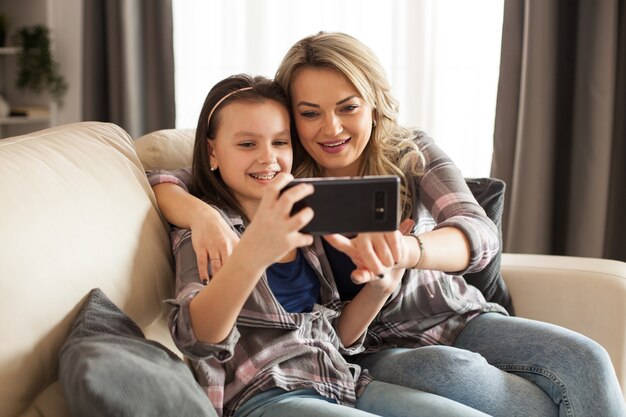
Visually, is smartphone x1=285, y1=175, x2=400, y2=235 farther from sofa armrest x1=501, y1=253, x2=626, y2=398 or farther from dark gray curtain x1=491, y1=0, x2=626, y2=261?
dark gray curtain x1=491, y1=0, x2=626, y2=261

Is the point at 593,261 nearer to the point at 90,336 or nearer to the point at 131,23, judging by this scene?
the point at 90,336

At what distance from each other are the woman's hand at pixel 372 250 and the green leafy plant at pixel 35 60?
2576 mm

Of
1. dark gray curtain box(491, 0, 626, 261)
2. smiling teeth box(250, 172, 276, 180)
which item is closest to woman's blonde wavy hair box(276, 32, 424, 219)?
smiling teeth box(250, 172, 276, 180)

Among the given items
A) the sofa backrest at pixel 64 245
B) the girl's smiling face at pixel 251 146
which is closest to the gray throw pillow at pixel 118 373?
the sofa backrest at pixel 64 245

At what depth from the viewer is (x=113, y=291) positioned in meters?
1.36

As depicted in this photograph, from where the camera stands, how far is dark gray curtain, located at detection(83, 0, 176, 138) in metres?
3.27

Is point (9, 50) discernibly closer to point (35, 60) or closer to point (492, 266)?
point (35, 60)

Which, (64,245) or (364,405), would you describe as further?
(364,405)

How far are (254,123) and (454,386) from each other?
64 cm

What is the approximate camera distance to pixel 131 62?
10.8 feet

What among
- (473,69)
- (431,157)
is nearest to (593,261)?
(431,157)

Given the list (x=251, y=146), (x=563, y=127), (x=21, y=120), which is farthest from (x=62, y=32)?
(x=251, y=146)

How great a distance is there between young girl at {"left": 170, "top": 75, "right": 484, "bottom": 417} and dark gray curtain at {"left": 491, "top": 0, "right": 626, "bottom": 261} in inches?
51.0

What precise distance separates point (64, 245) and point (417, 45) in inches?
79.3
